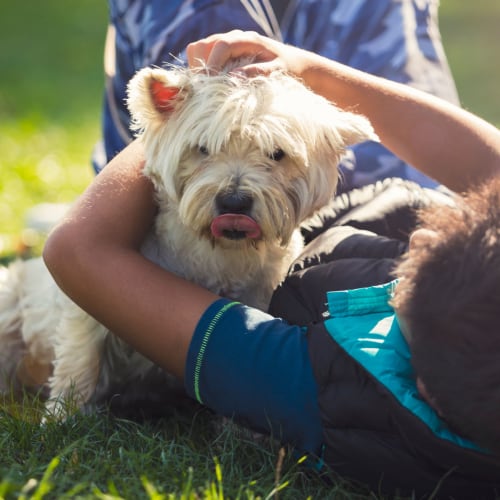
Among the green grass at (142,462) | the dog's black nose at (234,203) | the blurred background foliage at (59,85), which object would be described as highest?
the dog's black nose at (234,203)

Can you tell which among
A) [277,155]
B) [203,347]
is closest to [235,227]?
[277,155]

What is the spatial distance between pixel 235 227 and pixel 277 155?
0.24 metres

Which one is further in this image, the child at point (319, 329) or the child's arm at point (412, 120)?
the child's arm at point (412, 120)

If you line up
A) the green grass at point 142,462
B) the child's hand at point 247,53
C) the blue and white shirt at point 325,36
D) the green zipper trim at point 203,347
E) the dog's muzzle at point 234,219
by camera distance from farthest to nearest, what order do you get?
the blue and white shirt at point 325,36
the child's hand at point 247,53
the dog's muzzle at point 234,219
the green zipper trim at point 203,347
the green grass at point 142,462

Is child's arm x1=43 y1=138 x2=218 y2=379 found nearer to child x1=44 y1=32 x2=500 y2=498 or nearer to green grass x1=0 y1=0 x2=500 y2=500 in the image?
child x1=44 y1=32 x2=500 y2=498

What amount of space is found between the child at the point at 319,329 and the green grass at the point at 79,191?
160mm

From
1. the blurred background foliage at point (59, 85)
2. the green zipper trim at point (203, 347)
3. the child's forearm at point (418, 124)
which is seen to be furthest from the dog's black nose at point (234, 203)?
the blurred background foliage at point (59, 85)

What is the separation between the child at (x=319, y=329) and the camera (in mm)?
1985

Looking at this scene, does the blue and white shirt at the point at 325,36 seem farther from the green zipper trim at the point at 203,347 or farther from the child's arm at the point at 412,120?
the green zipper trim at the point at 203,347

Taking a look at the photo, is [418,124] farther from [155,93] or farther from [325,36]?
[325,36]

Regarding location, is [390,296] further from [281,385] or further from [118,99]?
[118,99]

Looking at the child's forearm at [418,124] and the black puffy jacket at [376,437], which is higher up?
the child's forearm at [418,124]

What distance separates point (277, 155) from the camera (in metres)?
2.44

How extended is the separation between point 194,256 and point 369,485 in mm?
869
